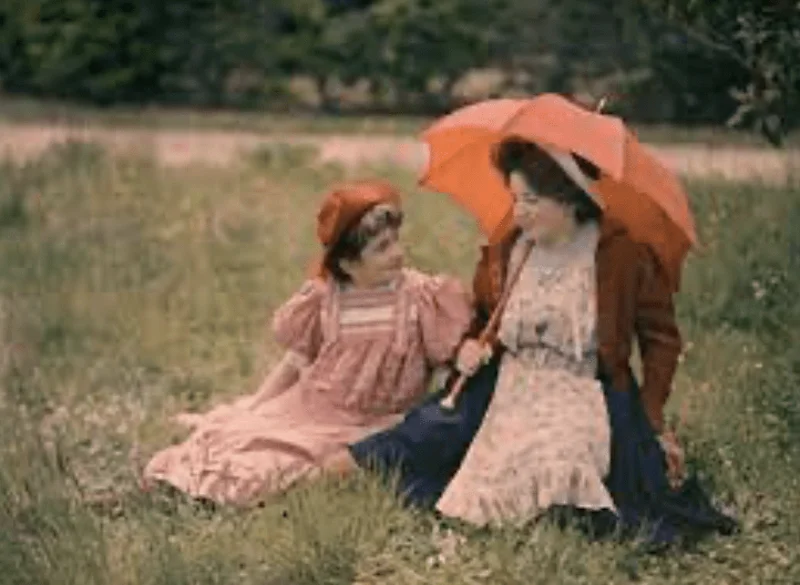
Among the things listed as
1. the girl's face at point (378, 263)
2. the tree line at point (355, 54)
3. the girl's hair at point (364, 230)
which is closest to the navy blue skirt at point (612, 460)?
the girl's face at point (378, 263)

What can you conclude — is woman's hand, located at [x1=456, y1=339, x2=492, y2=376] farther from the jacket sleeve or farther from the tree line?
the tree line

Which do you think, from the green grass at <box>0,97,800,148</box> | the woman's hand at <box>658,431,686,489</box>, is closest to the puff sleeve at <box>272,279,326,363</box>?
the woman's hand at <box>658,431,686,489</box>

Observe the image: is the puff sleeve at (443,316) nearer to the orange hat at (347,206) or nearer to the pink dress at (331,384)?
the pink dress at (331,384)

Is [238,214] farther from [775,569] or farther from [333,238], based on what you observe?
[775,569]

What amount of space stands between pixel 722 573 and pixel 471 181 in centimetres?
140

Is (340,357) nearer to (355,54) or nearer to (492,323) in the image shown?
(492,323)

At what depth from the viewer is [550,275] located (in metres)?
5.03

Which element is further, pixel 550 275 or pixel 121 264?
pixel 121 264

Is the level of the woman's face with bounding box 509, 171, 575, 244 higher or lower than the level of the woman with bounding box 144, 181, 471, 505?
higher

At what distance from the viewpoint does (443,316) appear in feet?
17.6

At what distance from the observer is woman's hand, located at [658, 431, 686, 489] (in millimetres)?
5203

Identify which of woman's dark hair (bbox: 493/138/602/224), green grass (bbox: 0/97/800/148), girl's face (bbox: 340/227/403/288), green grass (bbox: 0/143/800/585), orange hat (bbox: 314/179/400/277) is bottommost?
green grass (bbox: 0/143/800/585)

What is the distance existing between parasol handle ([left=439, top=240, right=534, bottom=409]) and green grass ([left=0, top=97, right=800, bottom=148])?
7.36 metres

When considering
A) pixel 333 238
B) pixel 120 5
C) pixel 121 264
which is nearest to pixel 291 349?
pixel 333 238
